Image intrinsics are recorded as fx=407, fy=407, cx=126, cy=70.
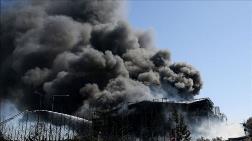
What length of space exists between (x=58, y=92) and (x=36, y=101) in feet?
35.7

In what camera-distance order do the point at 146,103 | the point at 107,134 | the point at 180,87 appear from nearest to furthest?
the point at 107,134, the point at 146,103, the point at 180,87

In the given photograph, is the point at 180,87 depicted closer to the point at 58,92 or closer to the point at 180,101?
the point at 180,101

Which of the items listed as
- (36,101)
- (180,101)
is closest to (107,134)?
(180,101)

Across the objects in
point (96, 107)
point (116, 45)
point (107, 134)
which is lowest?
point (107, 134)

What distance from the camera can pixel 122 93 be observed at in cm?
9919

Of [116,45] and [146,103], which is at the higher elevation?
[116,45]

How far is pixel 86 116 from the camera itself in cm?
9956

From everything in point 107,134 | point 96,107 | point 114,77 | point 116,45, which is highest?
point 116,45

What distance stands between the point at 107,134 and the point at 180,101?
21.2 meters

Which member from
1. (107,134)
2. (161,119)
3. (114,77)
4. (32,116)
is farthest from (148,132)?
(32,116)

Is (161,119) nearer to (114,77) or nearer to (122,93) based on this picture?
(122,93)

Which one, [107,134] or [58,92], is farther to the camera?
[58,92]

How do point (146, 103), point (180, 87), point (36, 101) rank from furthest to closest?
point (36, 101), point (180, 87), point (146, 103)

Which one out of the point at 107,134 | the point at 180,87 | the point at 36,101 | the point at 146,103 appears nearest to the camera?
the point at 107,134
